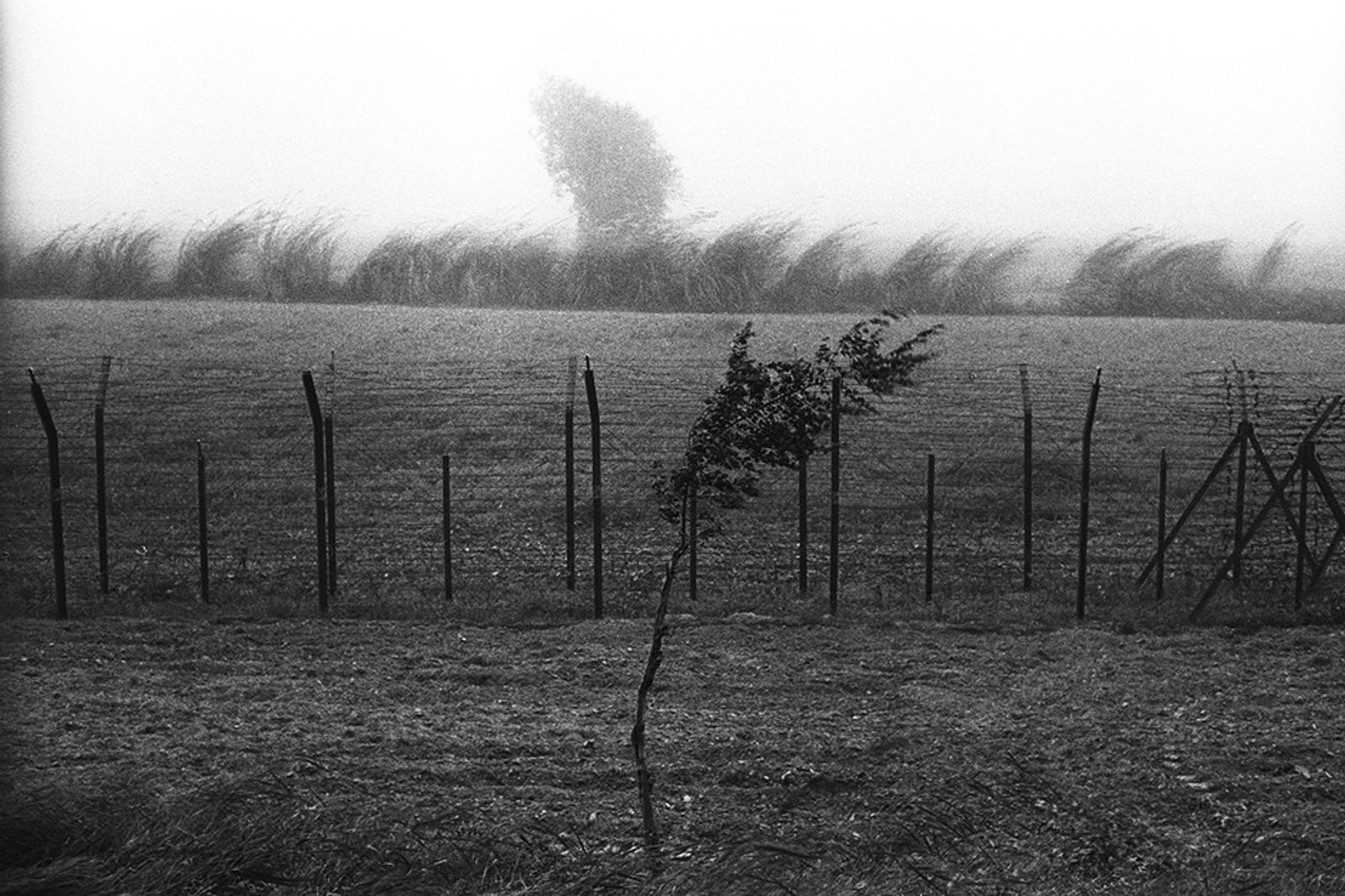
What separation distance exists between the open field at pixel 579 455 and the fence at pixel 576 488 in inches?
1.0

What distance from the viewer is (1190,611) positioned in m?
7.87

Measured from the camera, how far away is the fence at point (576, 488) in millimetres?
8602

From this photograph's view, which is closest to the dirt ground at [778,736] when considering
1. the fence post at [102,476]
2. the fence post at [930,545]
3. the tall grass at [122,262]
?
the fence post at [930,545]

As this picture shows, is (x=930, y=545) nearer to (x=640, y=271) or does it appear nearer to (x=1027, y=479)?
(x=1027, y=479)

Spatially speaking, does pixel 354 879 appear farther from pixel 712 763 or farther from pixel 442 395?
pixel 442 395

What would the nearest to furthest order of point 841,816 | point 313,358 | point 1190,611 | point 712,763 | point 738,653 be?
point 841,816, point 712,763, point 738,653, point 1190,611, point 313,358

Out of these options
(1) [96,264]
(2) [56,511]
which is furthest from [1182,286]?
(1) [96,264]

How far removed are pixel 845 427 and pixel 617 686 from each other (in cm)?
455

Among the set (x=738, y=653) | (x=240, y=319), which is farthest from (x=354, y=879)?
(x=240, y=319)

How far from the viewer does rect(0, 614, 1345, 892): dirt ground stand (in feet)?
15.9

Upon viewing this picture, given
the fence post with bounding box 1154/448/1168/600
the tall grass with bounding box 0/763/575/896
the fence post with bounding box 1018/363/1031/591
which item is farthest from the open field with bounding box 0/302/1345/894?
the fence post with bounding box 1018/363/1031/591

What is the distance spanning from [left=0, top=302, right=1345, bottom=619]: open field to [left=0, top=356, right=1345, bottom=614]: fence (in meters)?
0.03

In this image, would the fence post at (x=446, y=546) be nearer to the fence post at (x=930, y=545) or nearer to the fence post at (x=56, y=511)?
the fence post at (x=56, y=511)

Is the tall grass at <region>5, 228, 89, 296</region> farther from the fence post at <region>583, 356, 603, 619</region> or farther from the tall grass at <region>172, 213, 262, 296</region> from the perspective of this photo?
the fence post at <region>583, 356, 603, 619</region>
